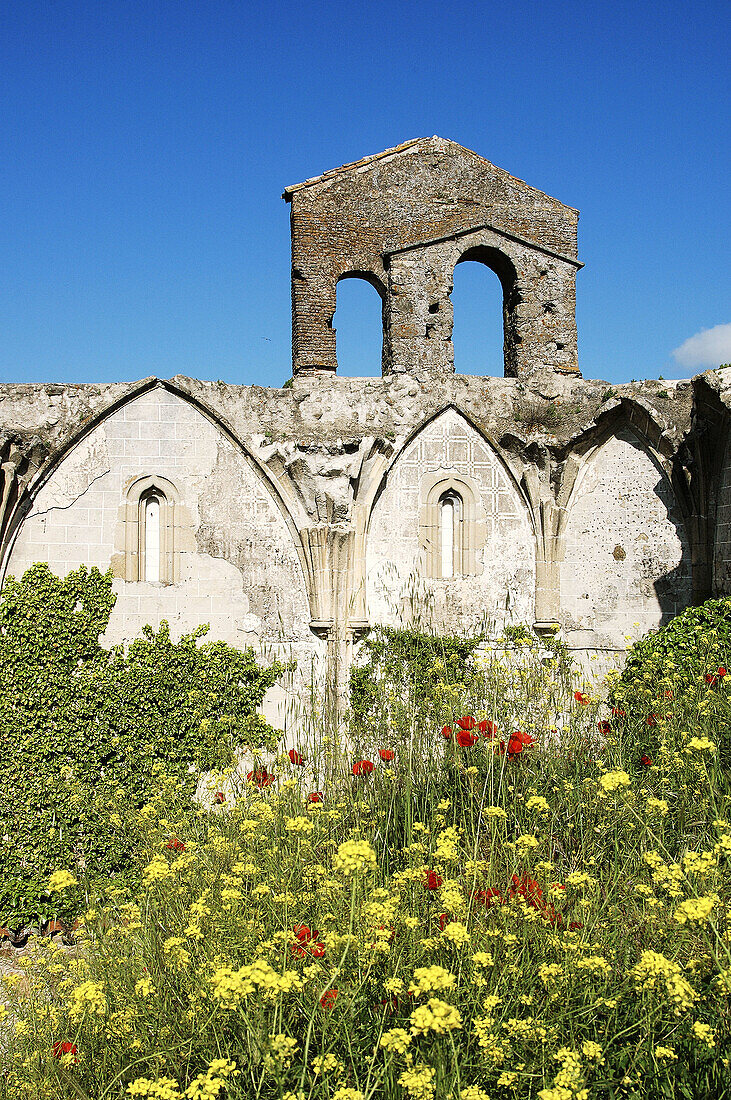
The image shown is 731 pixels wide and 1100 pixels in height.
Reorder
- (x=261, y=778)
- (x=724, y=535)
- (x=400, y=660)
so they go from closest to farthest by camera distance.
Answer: (x=261, y=778) → (x=724, y=535) → (x=400, y=660)

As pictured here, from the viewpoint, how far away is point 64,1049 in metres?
3.24

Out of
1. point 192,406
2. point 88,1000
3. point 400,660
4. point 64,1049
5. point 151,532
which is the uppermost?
point 192,406

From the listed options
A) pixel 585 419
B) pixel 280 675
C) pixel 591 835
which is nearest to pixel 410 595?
pixel 280 675

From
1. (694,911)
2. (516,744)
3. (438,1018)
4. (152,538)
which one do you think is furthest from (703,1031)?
(152,538)

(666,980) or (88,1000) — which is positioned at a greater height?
(666,980)

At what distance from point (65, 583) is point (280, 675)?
248cm

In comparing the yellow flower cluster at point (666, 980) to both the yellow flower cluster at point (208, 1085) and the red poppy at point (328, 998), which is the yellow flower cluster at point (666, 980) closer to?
the red poppy at point (328, 998)

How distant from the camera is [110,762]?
8.95 m

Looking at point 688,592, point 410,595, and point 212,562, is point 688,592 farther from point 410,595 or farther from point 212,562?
point 212,562

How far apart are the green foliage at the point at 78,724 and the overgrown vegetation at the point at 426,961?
4.22m

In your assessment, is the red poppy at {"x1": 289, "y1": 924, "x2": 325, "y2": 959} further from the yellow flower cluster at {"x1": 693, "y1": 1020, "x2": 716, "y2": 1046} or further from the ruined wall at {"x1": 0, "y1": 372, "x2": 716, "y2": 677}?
the ruined wall at {"x1": 0, "y1": 372, "x2": 716, "y2": 677}

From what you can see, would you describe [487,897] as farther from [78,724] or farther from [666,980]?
[78,724]

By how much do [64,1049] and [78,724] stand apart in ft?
19.5

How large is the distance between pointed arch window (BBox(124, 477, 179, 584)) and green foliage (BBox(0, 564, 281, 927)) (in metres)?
0.41
